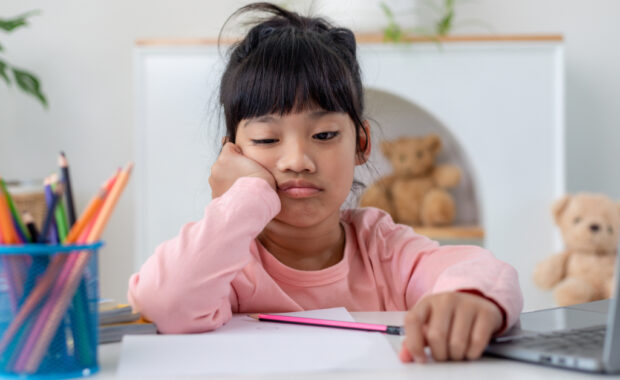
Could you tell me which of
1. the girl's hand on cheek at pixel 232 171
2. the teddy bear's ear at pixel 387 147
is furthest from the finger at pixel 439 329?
the teddy bear's ear at pixel 387 147

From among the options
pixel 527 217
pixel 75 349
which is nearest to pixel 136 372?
pixel 75 349

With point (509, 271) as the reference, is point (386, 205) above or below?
below

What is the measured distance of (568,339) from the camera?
54cm

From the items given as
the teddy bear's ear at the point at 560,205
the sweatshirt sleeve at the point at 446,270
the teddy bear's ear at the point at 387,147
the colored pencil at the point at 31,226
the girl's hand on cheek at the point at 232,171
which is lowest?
the teddy bear's ear at the point at 560,205

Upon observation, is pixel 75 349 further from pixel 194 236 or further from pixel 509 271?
pixel 509 271

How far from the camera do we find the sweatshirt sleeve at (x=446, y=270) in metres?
0.60

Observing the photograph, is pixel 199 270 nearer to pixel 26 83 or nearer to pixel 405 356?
pixel 405 356

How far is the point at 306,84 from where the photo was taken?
0.93m

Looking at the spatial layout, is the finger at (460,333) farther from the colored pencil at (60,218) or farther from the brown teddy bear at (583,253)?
the brown teddy bear at (583,253)

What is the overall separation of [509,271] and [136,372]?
369mm

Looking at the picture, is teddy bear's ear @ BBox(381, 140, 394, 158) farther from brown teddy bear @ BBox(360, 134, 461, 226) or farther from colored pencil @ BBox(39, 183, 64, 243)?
colored pencil @ BBox(39, 183, 64, 243)

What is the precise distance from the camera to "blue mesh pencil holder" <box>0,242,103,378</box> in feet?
1.48

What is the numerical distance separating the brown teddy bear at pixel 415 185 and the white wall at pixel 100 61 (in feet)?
1.52

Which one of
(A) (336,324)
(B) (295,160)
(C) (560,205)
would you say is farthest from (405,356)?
(C) (560,205)
